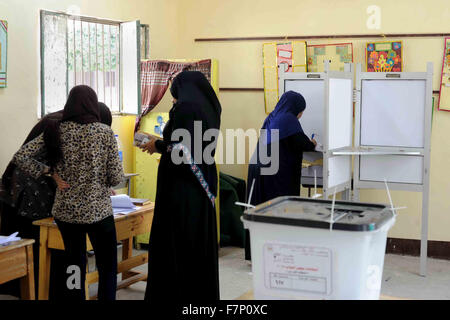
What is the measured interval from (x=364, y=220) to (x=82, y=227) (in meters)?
2.05

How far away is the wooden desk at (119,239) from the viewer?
3.59 meters

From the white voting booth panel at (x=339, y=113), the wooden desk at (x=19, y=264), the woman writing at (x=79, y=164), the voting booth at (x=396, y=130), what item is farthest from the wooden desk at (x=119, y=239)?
the voting booth at (x=396, y=130)

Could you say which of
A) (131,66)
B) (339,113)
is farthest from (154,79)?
(339,113)

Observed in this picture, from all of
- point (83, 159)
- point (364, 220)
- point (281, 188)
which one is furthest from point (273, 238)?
point (281, 188)

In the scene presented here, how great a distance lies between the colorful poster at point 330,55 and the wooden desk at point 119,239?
2.30 m

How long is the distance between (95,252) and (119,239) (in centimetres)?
46

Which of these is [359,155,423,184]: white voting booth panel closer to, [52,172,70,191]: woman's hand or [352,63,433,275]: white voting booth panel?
[352,63,433,275]: white voting booth panel

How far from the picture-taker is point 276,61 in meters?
5.73

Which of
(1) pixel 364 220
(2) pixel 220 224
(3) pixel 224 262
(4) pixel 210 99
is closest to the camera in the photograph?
(1) pixel 364 220

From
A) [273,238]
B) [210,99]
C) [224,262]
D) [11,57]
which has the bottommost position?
[224,262]

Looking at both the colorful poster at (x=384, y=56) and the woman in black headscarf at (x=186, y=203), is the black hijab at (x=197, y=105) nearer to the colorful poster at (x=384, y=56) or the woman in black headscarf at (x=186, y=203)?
the woman in black headscarf at (x=186, y=203)

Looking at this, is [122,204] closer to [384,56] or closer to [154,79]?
[154,79]

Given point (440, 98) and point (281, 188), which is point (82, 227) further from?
point (440, 98)

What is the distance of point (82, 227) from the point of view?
3.24 meters
